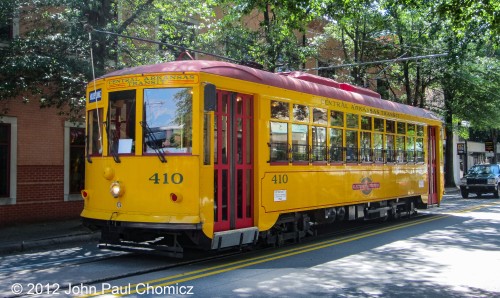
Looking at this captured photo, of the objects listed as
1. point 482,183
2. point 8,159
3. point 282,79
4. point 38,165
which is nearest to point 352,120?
point 282,79

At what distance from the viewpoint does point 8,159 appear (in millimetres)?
14422

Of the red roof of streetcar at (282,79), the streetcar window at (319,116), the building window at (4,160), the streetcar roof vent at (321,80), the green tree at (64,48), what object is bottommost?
the building window at (4,160)

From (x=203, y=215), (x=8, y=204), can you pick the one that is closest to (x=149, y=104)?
(x=203, y=215)

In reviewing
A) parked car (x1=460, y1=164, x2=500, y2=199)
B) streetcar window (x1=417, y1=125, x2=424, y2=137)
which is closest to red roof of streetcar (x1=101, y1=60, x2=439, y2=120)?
streetcar window (x1=417, y1=125, x2=424, y2=137)

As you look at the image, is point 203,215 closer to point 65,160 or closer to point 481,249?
point 481,249

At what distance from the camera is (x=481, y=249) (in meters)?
10.2

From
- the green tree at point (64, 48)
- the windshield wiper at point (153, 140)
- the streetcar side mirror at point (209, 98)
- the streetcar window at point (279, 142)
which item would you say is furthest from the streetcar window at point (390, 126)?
the windshield wiper at point (153, 140)

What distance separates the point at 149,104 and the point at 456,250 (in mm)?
6699

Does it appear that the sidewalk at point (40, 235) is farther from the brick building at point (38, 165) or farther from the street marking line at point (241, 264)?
the street marking line at point (241, 264)

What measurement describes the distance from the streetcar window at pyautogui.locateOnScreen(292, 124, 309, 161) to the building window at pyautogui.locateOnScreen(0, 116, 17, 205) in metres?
8.80

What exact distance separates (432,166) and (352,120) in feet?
20.9

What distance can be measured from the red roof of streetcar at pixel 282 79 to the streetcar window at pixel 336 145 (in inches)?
30.8

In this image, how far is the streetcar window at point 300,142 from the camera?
9.86 meters

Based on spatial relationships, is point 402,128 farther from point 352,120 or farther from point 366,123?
point 352,120
